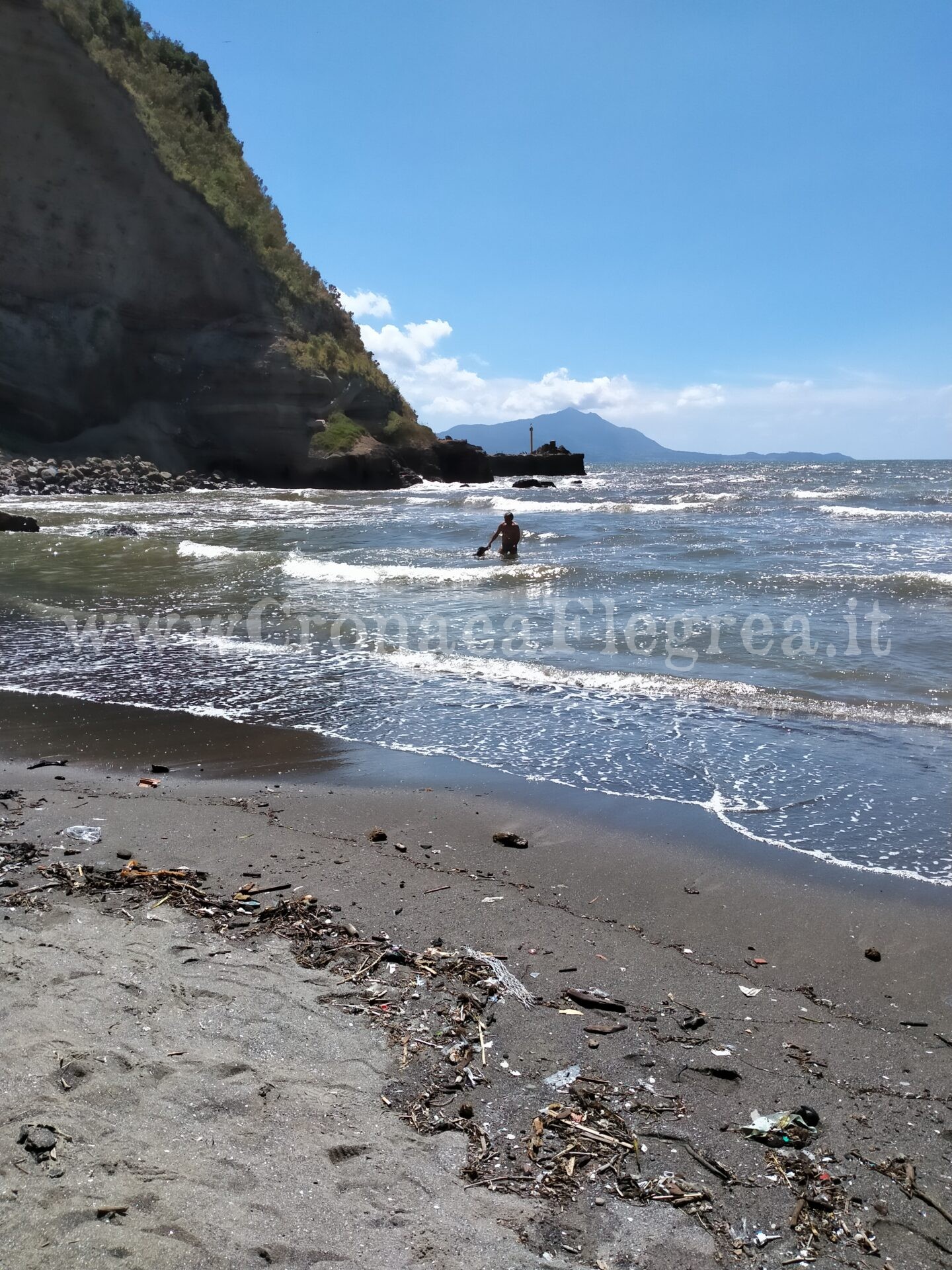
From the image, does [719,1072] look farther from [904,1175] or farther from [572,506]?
[572,506]

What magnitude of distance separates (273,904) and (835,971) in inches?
90.9

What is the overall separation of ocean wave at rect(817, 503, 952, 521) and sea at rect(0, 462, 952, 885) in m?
7.76

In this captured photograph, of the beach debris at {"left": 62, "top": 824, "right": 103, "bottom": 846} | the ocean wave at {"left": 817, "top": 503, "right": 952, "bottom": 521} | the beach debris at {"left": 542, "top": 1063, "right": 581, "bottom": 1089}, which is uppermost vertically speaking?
the ocean wave at {"left": 817, "top": 503, "right": 952, "bottom": 521}

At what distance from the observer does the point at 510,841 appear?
4863mm

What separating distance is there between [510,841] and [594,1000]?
159 cm

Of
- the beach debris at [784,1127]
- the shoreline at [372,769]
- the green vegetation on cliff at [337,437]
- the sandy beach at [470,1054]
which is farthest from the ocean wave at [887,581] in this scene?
the green vegetation on cliff at [337,437]

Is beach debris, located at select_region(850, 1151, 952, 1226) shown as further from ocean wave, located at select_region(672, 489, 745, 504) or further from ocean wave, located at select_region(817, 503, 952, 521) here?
ocean wave, located at select_region(672, 489, 745, 504)

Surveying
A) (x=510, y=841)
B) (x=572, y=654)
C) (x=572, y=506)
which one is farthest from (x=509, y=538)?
(x=572, y=506)

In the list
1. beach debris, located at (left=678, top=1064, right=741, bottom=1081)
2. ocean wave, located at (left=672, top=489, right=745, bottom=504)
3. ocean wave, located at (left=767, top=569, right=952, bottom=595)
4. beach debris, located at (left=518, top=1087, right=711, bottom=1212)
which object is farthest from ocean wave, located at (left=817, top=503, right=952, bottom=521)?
beach debris, located at (left=518, top=1087, right=711, bottom=1212)

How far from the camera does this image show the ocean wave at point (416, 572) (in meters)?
15.4

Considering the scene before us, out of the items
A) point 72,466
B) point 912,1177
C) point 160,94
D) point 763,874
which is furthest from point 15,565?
point 160,94

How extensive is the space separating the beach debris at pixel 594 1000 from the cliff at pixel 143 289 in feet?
118

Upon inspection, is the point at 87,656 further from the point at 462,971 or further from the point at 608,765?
the point at 462,971

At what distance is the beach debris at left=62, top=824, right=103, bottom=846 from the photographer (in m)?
4.63
